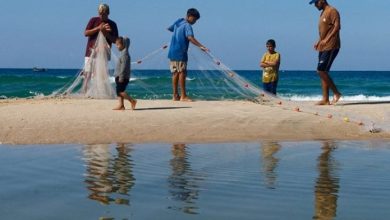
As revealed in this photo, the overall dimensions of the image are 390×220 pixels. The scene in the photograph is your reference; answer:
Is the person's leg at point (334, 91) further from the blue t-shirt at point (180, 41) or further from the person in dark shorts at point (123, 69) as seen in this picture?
the person in dark shorts at point (123, 69)

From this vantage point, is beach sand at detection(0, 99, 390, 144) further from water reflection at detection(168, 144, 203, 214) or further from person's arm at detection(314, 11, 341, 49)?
water reflection at detection(168, 144, 203, 214)

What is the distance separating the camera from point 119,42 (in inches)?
406

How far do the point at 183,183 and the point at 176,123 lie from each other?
3894mm

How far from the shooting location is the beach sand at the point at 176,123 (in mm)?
8555

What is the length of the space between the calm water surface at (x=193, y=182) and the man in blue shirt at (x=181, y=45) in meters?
3.74

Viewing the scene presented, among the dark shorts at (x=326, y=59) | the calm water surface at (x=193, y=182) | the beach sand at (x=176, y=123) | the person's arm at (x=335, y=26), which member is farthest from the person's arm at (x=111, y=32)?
the calm water surface at (x=193, y=182)

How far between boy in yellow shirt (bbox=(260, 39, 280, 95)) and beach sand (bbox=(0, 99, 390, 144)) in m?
1.67

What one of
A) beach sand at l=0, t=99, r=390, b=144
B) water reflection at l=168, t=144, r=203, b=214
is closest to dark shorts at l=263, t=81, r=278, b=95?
beach sand at l=0, t=99, r=390, b=144

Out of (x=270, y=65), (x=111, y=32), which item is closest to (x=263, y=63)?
(x=270, y=65)

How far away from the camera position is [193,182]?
5512 mm

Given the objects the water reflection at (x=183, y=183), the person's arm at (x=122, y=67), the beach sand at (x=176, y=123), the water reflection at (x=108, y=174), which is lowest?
the water reflection at (x=108, y=174)

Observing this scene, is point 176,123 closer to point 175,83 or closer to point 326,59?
point 175,83

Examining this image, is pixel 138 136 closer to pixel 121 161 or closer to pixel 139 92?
pixel 121 161

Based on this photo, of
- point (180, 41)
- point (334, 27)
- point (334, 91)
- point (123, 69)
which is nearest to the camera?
point (123, 69)
